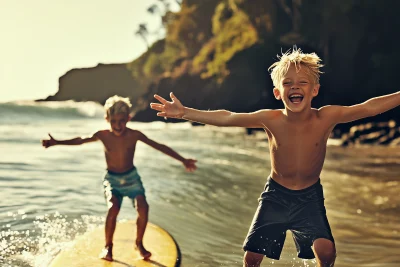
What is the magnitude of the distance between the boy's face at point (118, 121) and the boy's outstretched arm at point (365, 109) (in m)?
2.07

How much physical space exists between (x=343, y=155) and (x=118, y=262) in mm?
11825

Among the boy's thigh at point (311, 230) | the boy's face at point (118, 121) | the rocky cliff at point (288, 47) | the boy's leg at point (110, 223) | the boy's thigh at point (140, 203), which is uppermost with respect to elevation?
the rocky cliff at point (288, 47)

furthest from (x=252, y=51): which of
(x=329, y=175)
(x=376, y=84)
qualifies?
(x=329, y=175)

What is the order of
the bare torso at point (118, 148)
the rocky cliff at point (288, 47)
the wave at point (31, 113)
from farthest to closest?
the wave at point (31, 113) < the rocky cliff at point (288, 47) < the bare torso at point (118, 148)

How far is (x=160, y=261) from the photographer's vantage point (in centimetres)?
476

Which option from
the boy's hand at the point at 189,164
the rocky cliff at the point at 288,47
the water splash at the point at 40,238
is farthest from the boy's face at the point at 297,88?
the rocky cliff at the point at 288,47

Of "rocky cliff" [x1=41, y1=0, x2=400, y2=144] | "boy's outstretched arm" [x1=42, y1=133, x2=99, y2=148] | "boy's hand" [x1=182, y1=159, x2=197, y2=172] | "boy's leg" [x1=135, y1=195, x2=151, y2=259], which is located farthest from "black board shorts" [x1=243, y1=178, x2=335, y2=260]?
"rocky cliff" [x1=41, y1=0, x2=400, y2=144]

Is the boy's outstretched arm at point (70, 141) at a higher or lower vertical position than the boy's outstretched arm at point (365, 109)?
A: lower

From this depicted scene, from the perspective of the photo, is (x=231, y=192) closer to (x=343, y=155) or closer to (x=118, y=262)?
(x=118, y=262)

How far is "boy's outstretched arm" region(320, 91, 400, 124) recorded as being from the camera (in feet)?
11.0

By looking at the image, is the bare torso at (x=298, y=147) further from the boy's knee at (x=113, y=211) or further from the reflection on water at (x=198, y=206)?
the boy's knee at (x=113, y=211)

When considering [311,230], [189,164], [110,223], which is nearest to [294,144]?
[311,230]

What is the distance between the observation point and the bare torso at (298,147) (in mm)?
3414

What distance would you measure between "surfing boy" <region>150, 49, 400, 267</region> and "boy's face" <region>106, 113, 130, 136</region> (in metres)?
1.25
